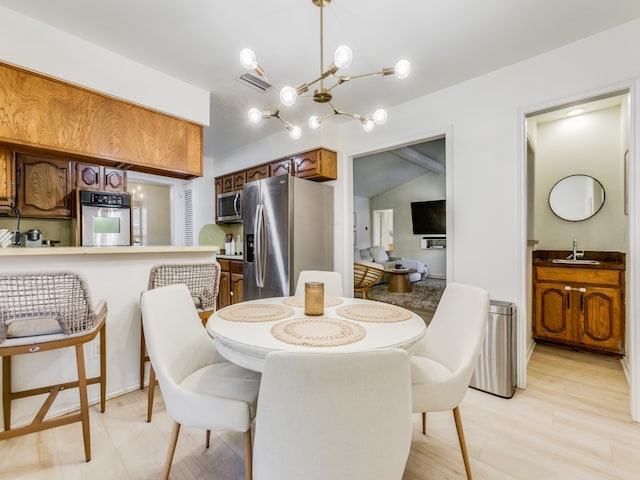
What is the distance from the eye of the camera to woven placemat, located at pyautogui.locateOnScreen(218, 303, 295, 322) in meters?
1.50

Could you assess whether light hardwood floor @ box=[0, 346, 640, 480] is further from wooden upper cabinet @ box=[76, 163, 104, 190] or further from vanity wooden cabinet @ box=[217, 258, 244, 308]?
wooden upper cabinet @ box=[76, 163, 104, 190]

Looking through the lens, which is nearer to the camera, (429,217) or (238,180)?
(238,180)

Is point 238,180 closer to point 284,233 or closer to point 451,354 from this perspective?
point 284,233

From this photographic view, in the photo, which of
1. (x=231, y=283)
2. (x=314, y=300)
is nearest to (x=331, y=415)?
(x=314, y=300)

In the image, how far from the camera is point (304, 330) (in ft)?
4.29

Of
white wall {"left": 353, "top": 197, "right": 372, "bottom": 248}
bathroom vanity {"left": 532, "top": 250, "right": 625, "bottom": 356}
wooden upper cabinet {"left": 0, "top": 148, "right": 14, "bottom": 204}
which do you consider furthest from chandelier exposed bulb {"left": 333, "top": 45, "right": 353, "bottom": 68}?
white wall {"left": 353, "top": 197, "right": 372, "bottom": 248}

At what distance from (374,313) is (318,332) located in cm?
44

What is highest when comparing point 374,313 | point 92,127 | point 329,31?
point 329,31

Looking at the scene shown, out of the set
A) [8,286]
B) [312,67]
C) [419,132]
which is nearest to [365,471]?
[8,286]

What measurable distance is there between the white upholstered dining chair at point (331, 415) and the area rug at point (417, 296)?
3607mm

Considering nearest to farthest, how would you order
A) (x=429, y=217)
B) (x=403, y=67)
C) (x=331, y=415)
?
(x=331, y=415) < (x=403, y=67) < (x=429, y=217)

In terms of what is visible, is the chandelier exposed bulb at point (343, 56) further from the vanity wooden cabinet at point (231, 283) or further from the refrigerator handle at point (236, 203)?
the refrigerator handle at point (236, 203)

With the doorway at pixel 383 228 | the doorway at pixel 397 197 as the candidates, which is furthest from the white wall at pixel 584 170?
the doorway at pixel 383 228

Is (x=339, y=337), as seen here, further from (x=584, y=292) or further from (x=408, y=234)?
(x=408, y=234)
